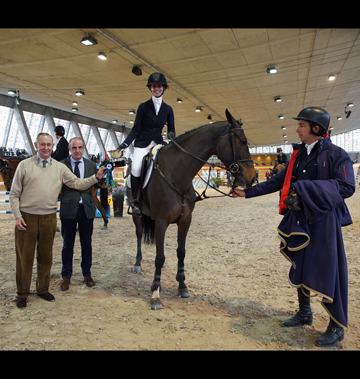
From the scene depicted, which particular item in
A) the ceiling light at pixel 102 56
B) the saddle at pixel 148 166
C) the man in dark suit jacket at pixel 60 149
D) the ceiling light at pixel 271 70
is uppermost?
the ceiling light at pixel 271 70

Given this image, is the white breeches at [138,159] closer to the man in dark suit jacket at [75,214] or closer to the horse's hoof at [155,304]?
the man in dark suit jacket at [75,214]

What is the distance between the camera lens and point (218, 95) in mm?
13570

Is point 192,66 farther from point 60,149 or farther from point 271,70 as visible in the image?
point 60,149

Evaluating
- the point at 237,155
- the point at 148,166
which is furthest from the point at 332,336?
the point at 148,166

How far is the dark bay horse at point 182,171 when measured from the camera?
269 centimetres

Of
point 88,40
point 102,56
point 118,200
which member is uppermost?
point 102,56

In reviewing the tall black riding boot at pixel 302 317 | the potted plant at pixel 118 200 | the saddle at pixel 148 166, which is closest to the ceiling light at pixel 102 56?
the potted plant at pixel 118 200

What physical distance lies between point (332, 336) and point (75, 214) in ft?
9.39

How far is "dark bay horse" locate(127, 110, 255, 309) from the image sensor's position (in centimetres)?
269

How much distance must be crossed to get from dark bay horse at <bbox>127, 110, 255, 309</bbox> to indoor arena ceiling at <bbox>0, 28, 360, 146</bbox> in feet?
17.7

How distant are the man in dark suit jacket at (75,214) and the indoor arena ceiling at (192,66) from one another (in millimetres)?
5346

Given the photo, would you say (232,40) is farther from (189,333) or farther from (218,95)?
(189,333)

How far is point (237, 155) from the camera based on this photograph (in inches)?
105

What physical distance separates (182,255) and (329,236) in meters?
1.72
